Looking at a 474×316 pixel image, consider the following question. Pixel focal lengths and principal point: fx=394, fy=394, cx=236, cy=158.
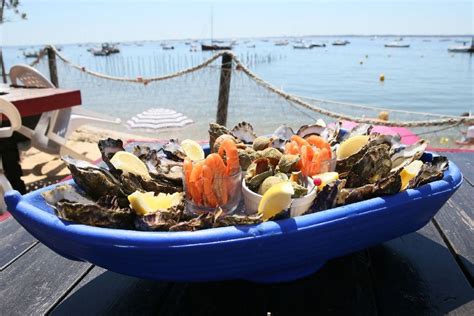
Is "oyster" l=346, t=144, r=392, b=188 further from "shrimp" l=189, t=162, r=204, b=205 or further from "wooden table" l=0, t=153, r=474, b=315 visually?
"shrimp" l=189, t=162, r=204, b=205

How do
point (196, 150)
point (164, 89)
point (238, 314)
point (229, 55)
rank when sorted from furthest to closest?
point (164, 89), point (229, 55), point (196, 150), point (238, 314)

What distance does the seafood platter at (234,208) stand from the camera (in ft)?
2.83

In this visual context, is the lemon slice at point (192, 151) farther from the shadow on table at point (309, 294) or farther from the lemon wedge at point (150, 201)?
the shadow on table at point (309, 294)

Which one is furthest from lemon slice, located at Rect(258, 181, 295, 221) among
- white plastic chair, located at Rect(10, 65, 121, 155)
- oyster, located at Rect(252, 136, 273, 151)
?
white plastic chair, located at Rect(10, 65, 121, 155)

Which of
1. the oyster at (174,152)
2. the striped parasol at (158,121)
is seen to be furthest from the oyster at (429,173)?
the striped parasol at (158,121)

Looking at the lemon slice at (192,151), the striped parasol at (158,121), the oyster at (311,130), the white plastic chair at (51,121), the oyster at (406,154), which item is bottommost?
the striped parasol at (158,121)

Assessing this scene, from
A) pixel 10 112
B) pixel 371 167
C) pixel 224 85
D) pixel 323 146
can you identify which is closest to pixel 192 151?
pixel 323 146

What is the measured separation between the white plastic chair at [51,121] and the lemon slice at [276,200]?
390 centimetres

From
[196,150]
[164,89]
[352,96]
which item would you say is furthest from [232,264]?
[352,96]

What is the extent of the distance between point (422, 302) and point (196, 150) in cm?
78

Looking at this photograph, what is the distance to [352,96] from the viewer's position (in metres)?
21.1

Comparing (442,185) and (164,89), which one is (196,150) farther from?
(164,89)

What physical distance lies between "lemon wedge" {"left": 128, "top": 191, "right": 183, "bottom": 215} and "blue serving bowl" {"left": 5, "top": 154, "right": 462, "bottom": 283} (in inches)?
3.7

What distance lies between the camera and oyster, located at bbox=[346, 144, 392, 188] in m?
1.10
